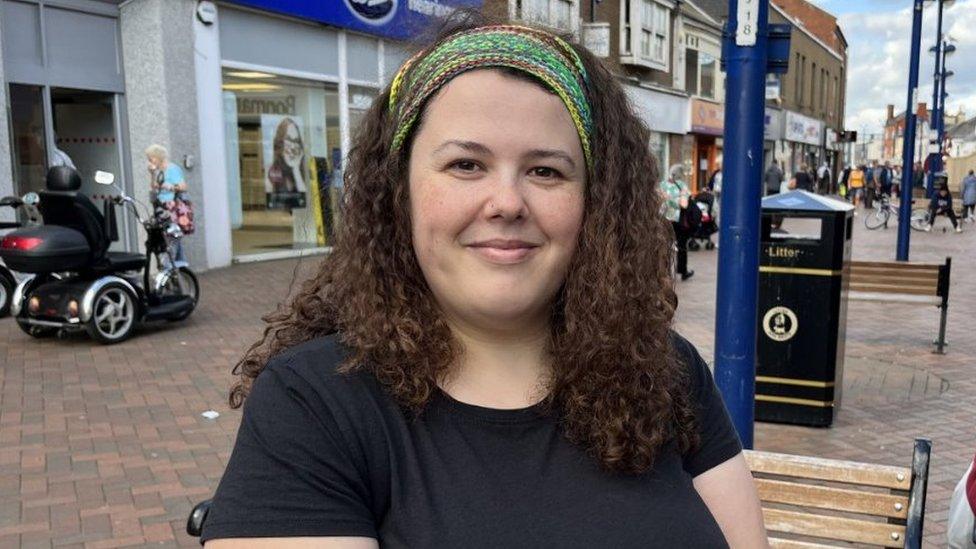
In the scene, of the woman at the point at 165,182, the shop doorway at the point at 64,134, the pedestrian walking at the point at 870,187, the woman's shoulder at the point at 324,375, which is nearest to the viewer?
the woman's shoulder at the point at 324,375

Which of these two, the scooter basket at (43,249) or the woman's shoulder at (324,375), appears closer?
the woman's shoulder at (324,375)

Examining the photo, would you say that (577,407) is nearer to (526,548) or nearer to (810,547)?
(526,548)

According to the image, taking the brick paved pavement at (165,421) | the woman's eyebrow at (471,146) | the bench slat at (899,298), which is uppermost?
the woman's eyebrow at (471,146)

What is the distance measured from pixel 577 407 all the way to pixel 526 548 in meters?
0.25

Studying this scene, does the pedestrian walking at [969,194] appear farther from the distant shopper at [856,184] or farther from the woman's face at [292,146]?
the woman's face at [292,146]

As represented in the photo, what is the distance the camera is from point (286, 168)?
1352cm

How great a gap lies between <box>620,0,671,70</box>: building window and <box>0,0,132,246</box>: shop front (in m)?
16.5

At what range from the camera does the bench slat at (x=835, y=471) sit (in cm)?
236

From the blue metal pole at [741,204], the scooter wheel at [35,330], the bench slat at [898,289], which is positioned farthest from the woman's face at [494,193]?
the scooter wheel at [35,330]

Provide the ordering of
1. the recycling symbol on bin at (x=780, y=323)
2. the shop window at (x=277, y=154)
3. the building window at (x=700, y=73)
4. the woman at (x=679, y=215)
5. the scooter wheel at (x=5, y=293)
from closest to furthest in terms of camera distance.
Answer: the recycling symbol on bin at (x=780, y=323) → the scooter wheel at (x=5, y=293) → the woman at (x=679, y=215) → the shop window at (x=277, y=154) → the building window at (x=700, y=73)

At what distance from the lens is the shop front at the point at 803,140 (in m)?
40.2

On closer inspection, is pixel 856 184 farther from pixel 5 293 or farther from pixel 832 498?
pixel 832 498

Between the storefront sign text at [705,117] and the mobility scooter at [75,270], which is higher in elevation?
the storefront sign text at [705,117]

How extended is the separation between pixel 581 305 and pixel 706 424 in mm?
363
